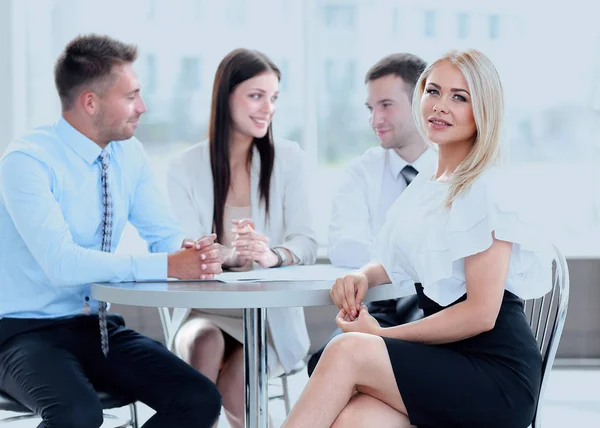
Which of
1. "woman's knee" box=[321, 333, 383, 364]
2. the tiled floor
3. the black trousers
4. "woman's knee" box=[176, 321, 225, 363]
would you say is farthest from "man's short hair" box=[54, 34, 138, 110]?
the tiled floor

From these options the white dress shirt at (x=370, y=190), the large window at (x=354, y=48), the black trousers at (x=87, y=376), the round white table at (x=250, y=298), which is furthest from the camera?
the large window at (x=354, y=48)

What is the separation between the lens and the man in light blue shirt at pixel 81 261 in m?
2.23

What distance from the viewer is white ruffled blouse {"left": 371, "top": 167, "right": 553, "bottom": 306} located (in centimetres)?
188

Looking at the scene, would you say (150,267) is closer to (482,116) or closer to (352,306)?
(352,306)

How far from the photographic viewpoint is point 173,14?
4926mm

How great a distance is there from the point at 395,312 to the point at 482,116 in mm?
984

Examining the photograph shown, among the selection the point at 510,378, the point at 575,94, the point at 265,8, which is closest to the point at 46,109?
the point at 265,8

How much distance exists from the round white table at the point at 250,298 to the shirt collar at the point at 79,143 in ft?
1.52

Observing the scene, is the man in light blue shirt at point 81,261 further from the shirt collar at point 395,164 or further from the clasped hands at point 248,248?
the shirt collar at point 395,164

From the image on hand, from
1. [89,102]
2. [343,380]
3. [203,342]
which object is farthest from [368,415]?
[89,102]

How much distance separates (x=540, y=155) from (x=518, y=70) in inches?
20.0

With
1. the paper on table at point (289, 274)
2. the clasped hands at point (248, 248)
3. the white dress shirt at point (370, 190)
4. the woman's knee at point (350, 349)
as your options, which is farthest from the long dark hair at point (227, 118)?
the woman's knee at point (350, 349)

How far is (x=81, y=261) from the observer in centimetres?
224

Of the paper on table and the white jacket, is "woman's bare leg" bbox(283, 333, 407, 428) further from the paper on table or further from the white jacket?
the white jacket
